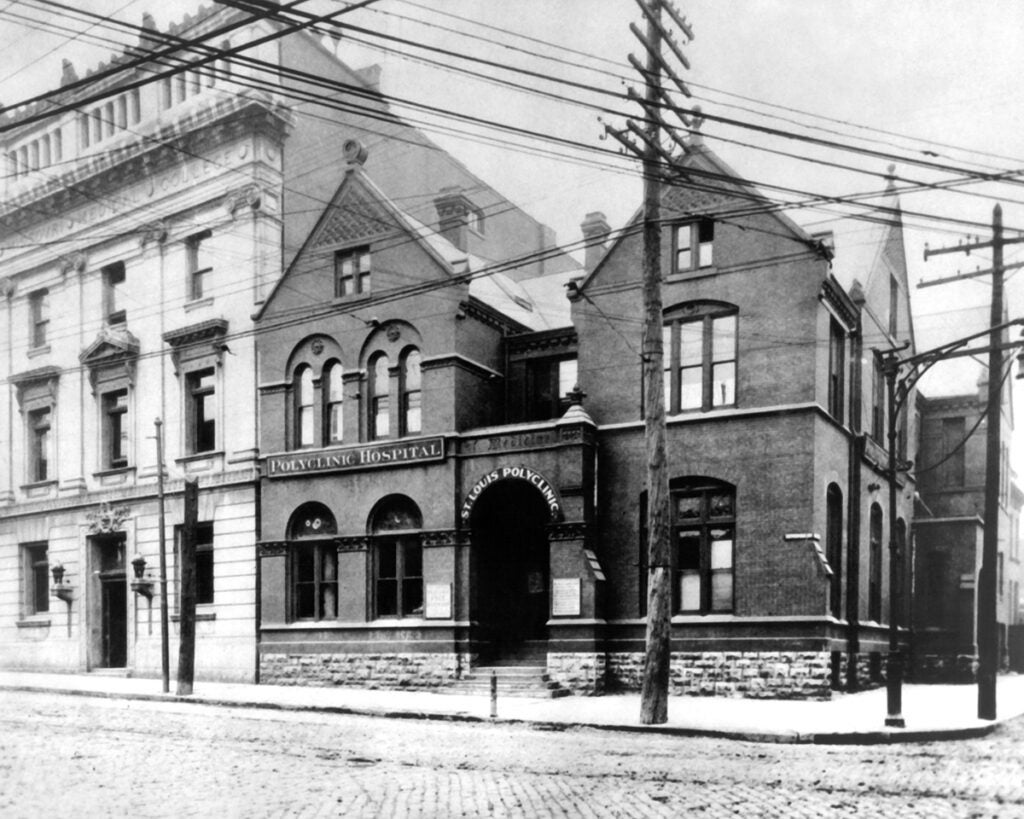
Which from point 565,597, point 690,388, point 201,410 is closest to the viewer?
point 565,597

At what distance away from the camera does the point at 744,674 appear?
891 inches

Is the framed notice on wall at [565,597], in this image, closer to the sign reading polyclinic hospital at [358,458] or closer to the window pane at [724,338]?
the sign reading polyclinic hospital at [358,458]

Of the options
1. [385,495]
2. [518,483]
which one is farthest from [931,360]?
[385,495]

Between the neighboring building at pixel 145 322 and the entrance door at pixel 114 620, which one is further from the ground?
the neighboring building at pixel 145 322

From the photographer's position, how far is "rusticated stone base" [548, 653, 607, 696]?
23.4 m

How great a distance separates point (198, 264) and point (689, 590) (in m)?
16.8

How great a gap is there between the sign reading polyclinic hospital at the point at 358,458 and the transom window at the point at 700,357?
5.67 m

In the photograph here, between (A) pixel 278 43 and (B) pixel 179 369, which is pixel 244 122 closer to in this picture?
(A) pixel 278 43

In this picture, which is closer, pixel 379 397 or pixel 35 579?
pixel 379 397

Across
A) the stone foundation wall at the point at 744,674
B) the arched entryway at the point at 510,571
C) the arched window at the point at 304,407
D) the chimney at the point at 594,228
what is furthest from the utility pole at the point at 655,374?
the chimney at the point at 594,228

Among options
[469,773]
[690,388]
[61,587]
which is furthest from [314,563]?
[469,773]

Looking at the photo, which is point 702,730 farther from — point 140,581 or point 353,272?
point 140,581

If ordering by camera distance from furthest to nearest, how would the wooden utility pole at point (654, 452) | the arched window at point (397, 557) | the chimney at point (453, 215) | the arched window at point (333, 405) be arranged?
the chimney at point (453, 215) < the arched window at point (333, 405) < the arched window at point (397, 557) < the wooden utility pole at point (654, 452)

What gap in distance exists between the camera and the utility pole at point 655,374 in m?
17.5
